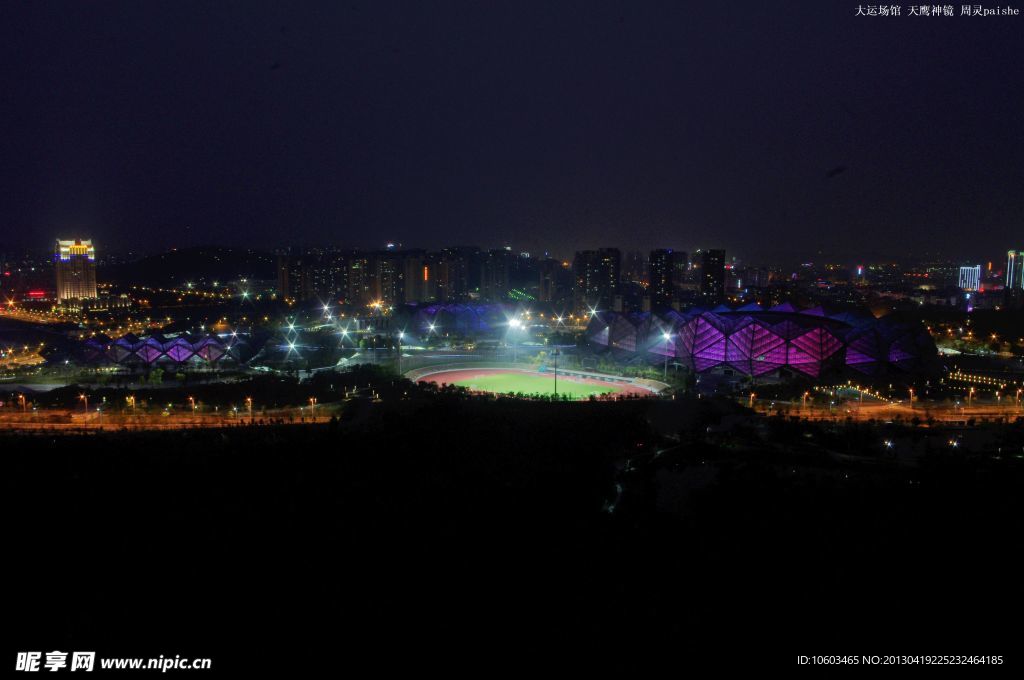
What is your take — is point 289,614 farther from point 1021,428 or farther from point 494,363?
point 494,363

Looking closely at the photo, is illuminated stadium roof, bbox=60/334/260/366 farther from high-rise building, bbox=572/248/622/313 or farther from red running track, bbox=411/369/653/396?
high-rise building, bbox=572/248/622/313

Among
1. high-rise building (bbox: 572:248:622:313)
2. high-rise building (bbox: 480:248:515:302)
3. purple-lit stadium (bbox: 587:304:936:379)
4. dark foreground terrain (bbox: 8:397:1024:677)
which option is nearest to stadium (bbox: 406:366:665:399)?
purple-lit stadium (bbox: 587:304:936:379)

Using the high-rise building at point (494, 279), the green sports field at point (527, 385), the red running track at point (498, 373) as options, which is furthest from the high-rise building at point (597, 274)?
the green sports field at point (527, 385)

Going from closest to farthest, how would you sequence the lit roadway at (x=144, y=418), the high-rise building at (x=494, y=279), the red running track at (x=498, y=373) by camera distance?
the lit roadway at (x=144, y=418) < the red running track at (x=498, y=373) < the high-rise building at (x=494, y=279)

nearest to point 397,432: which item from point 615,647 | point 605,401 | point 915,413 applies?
point 605,401

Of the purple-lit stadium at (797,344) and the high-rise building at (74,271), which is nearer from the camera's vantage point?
the purple-lit stadium at (797,344)

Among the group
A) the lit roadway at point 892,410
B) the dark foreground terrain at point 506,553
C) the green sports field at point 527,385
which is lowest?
the dark foreground terrain at point 506,553

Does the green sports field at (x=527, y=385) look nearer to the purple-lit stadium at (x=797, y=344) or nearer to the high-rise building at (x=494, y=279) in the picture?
the purple-lit stadium at (x=797, y=344)

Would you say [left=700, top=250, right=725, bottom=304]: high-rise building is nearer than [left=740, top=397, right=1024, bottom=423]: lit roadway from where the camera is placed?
No
